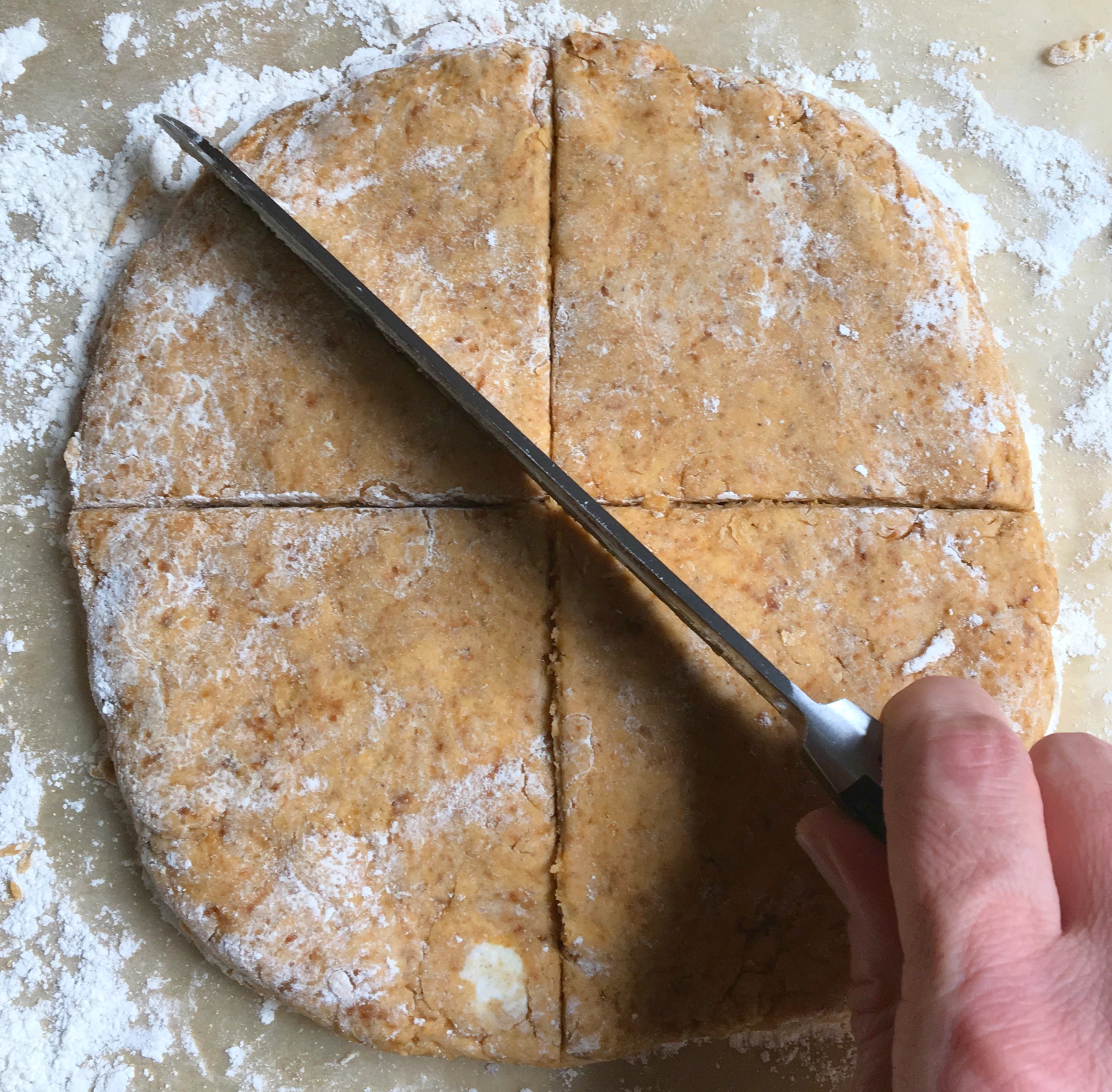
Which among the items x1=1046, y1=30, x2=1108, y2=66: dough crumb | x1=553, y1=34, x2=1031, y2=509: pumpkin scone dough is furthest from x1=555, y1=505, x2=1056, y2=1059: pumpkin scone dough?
x1=1046, y1=30, x2=1108, y2=66: dough crumb

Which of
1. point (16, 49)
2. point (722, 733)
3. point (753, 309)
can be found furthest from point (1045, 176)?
point (16, 49)

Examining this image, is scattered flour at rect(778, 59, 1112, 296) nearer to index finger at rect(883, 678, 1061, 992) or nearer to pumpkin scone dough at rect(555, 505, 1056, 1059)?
pumpkin scone dough at rect(555, 505, 1056, 1059)

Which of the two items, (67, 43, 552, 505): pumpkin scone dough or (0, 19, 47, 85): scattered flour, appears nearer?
(67, 43, 552, 505): pumpkin scone dough

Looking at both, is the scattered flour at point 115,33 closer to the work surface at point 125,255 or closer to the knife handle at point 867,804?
the work surface at point 125,255


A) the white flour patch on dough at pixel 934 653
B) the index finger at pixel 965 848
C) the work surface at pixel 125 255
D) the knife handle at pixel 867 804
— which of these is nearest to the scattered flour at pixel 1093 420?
the work surface at pixel 125 255

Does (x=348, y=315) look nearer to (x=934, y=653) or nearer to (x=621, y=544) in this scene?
(x=621, y=544)

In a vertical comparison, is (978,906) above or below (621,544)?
below
